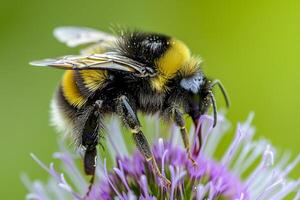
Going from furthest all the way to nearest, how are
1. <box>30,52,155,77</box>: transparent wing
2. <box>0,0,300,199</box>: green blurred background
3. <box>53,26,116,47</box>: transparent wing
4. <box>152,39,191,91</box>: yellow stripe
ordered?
<box>0,0,300,199</box>: green blurred background
<box>53,26,116,47</box>: transparent wing
<box>152,39,191,91</box>: yellow stripe
<box>30,52,155,77</box>: transparent wing

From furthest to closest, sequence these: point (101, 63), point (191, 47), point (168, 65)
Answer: point (191, 47), point (168, 65), point (101, 63)

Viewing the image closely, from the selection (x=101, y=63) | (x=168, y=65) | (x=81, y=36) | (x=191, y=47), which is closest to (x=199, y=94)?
(x=168, y=65)

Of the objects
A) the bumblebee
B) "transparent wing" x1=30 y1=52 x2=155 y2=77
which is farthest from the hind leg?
"transparent wing" x1=30 y1=52 x2=155 y2=77

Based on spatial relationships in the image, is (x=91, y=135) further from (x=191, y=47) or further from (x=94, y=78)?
(x=191, y=47)

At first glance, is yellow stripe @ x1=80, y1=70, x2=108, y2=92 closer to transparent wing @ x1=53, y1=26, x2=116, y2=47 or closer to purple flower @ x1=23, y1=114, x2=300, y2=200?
purple flower @ x1=23, y1=114, x2=300, y2=200

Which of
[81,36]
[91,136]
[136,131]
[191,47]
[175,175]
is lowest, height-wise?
[175,175]

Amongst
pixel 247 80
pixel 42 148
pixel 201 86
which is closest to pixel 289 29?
pixel 247 80

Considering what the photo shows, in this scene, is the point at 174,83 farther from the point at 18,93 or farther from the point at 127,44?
the point at 18,93
